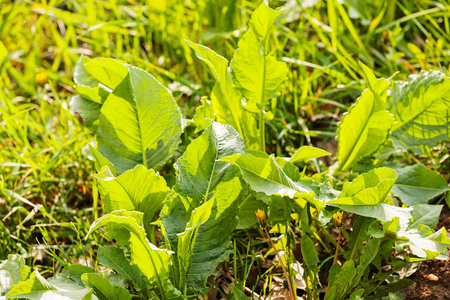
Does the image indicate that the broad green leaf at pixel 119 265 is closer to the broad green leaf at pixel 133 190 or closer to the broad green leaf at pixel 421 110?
the broad green leaf at pixel 133 190

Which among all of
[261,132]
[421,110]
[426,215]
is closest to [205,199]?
[261,132]

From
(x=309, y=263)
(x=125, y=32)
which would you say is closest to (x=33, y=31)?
(x=125, y=32)

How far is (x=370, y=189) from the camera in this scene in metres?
1.44

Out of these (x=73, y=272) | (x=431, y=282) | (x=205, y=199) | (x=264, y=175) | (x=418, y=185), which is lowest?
(x=431, y=282)

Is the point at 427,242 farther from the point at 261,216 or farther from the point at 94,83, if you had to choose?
the point at 94,83

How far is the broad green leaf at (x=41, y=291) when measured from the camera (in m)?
1.30

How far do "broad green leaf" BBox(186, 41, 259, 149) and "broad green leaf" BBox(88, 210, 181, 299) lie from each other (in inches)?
25.5

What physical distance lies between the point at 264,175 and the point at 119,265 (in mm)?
589

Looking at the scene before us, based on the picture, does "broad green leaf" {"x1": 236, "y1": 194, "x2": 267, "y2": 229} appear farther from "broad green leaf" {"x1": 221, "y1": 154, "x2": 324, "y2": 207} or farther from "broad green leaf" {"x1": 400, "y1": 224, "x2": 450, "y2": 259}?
"broad green leaf" {"x1": 400, "y1": 224, "x2": 450, "y2": 259}

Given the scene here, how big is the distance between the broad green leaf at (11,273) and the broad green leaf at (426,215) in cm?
137

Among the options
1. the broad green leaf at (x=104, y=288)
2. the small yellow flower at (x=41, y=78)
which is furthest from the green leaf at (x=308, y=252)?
the small yellow flower at (x=41, y=78)

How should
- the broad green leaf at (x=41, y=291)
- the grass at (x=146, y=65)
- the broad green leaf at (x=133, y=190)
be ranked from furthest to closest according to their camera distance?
the grass at (x=146, y=65) < the broad green leaf at (x=133, y=190) < the broad green leaf at (x=41, y=291)

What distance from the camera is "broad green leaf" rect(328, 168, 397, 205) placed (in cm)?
145

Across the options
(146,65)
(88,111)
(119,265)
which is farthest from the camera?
(146,65)
